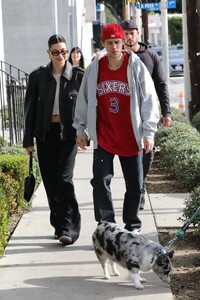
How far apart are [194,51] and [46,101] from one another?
9.32 m

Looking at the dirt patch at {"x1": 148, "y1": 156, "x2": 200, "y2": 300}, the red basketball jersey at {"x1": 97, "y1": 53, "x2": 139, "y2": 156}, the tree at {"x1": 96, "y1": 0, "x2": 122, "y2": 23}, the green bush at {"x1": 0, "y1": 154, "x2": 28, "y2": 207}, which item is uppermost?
the tree at {"x1": 96, "y1": 0, "x2": 122, "y2": 23}

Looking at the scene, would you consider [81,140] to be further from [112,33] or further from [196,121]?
[196,121]

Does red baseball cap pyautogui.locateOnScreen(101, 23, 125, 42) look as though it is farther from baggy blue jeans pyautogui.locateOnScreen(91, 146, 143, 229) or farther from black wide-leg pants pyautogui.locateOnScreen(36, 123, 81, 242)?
black wide-leg pants pyautogui.locateOnScreen(36, 123, 81, 242)

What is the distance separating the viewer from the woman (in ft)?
23.1

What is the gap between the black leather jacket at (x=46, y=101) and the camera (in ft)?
23.1

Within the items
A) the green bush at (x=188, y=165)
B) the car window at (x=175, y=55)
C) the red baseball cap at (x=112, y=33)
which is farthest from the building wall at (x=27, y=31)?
the car window at (x=175, y=55)

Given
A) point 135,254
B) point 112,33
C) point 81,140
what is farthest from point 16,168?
point 135,254

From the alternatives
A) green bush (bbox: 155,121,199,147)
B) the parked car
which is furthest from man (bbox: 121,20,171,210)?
the parked car

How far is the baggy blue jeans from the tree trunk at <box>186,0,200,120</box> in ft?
30.4

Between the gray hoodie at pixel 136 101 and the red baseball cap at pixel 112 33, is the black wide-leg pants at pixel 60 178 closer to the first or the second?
the gray hoodie at pixel 136 101

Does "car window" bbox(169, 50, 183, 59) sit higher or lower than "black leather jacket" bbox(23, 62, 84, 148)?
lower

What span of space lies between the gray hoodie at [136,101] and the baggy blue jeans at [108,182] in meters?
0.14

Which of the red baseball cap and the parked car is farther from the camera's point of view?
the parked car

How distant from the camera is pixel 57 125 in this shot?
7121 mm
